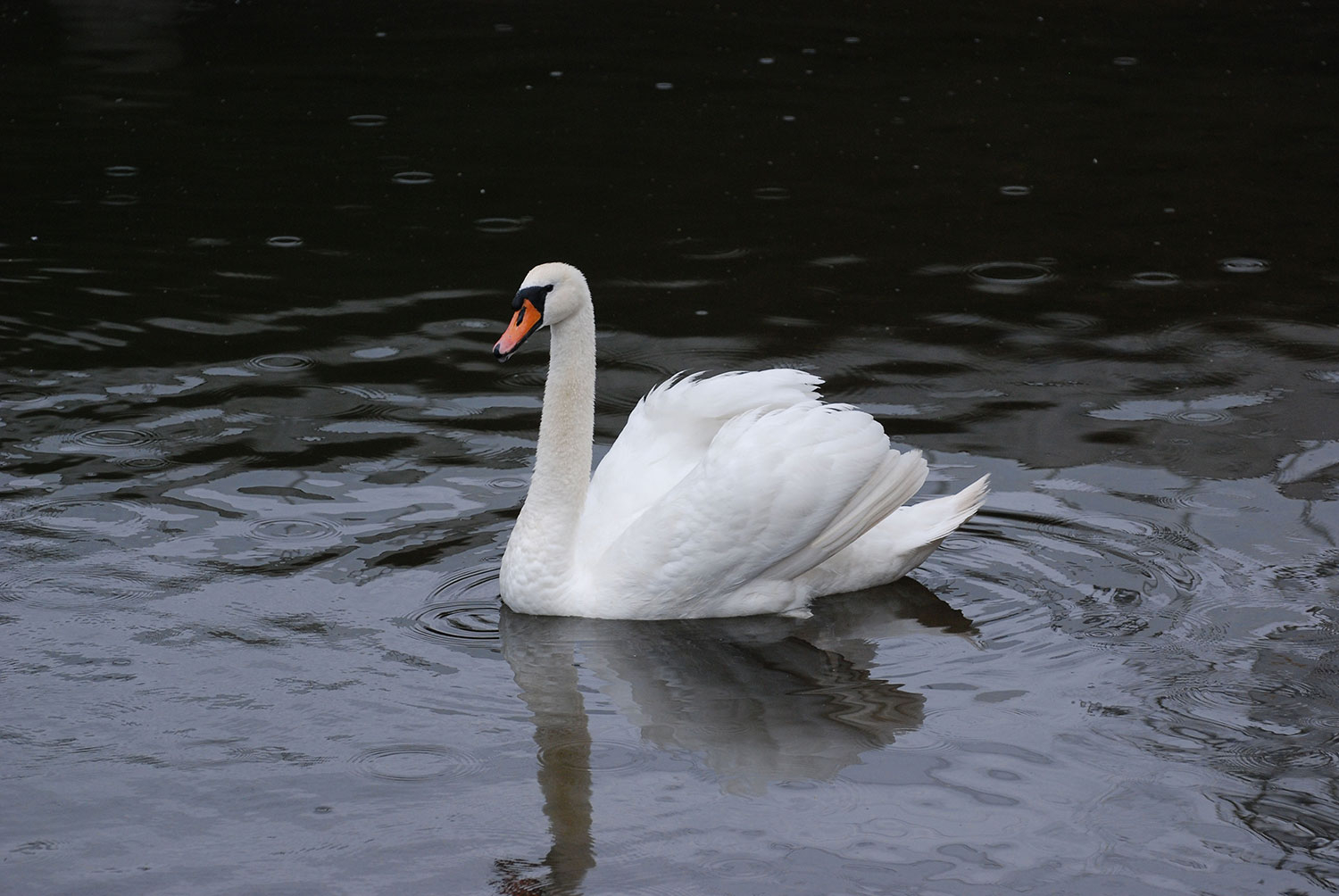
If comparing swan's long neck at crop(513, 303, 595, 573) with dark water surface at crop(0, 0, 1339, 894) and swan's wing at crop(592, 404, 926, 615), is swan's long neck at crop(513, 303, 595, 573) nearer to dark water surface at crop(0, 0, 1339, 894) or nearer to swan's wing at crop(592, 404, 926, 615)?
swan's wing at crop(592, 404, 926, 615)

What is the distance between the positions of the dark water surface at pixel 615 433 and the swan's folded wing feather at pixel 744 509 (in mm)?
243

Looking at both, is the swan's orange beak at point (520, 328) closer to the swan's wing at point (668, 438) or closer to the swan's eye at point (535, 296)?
the swan's eye at point (535, 296)

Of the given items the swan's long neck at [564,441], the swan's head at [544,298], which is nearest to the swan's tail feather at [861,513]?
the swan's long neck at [564,441]

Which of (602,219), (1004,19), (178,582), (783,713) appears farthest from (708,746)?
(1004,19)

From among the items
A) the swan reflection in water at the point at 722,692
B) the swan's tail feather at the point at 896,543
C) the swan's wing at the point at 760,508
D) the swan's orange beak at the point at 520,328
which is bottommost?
the swan reflection in water at the point at 722,692

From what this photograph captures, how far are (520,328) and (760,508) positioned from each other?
Answer: 3.76 ft

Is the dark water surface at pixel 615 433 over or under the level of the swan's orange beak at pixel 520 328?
under

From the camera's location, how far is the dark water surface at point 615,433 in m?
5.44

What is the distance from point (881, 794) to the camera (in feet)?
18.3

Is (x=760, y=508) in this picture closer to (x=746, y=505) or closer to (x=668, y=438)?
(x=746, y=505)

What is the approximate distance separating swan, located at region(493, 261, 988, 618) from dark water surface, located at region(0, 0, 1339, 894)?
6.6 inches

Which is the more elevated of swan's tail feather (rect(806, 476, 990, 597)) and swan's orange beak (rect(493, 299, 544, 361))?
swan's orange beak (rect(493, 299, 544, 361))

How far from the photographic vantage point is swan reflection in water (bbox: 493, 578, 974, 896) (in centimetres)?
566

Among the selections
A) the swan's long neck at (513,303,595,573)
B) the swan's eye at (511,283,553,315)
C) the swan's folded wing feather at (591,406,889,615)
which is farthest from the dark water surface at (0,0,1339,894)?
the swan's eye at (511,283,553,315)
